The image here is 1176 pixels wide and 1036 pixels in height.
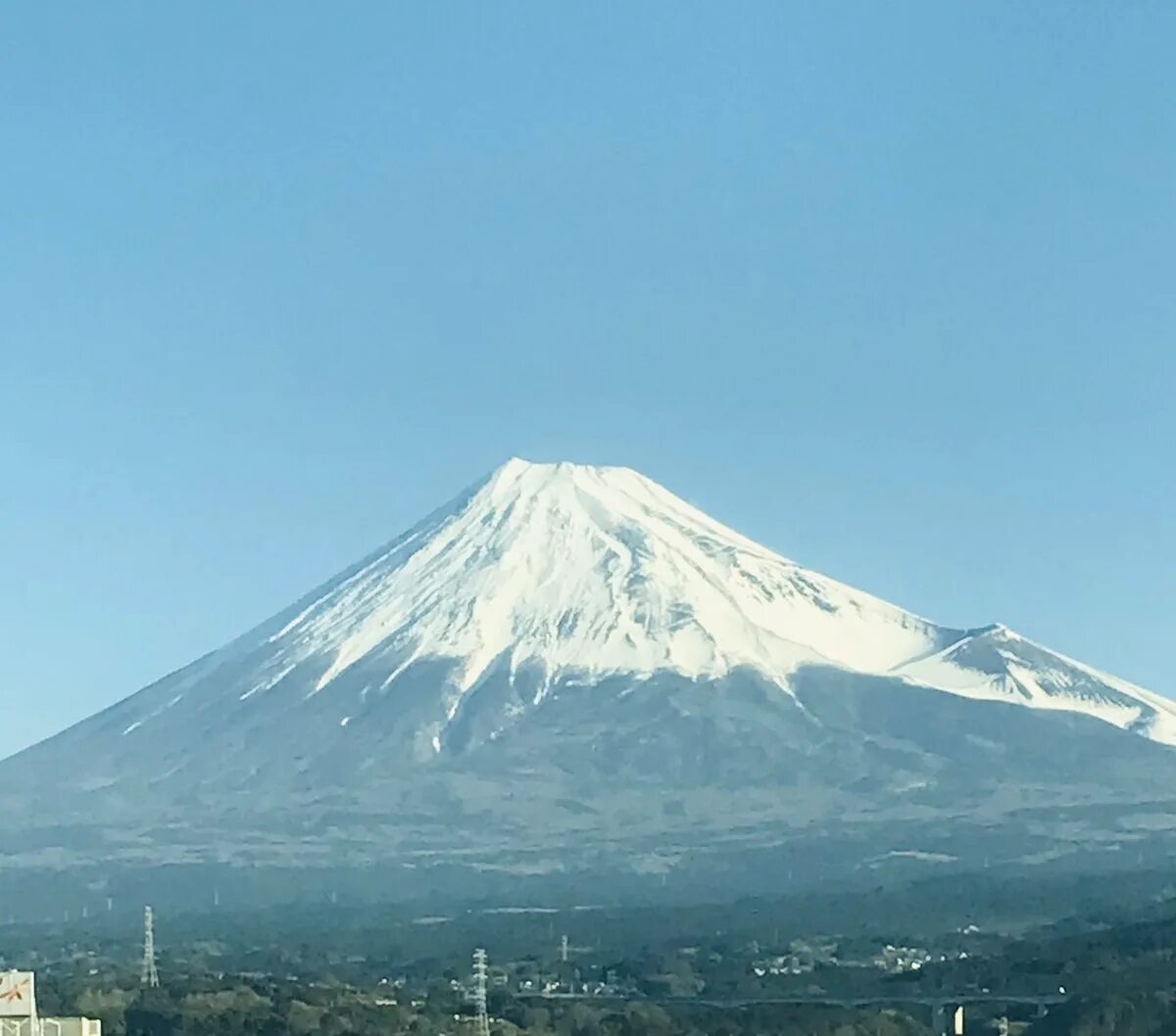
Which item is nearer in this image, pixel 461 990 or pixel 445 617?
pixel 461 990

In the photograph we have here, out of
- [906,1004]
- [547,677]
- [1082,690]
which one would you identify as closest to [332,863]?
[547,677]

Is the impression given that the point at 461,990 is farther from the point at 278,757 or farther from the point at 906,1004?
the point at 278,757

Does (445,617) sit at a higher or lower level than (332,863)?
higher

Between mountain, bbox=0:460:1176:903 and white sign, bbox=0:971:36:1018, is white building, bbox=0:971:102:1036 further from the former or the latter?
mountain, bbox=0:460:1176:903

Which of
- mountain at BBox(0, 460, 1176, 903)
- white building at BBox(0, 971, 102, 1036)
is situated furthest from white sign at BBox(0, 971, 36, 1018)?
mountain at BBox(0, 460, 1176, 903)

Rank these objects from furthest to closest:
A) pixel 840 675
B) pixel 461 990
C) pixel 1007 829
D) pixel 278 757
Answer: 1. pixel 840 675
2. pixel 278 757
3. pixel 1007 829
4. pixel 461 990

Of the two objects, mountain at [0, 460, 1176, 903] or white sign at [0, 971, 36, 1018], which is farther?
mountain at [0, 460, 1176, 903]
